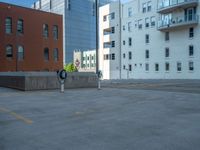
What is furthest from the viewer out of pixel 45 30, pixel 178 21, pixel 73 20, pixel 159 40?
pixel 73 20

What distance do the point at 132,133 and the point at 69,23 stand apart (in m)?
134

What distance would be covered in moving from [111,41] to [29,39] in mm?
21968

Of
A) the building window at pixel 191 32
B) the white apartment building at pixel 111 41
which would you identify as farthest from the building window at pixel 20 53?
the building window at pixel 191 32

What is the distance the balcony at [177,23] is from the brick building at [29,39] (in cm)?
1830

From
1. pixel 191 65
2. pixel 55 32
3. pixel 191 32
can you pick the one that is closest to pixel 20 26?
pixel 55 32

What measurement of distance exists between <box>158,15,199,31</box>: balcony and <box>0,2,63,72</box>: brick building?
1830cm

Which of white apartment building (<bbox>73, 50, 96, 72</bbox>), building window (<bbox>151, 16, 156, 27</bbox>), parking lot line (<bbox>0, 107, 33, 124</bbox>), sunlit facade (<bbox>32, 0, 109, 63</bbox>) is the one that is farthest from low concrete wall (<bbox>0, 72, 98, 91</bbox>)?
sunlit facade (<bbox>32, 0, 109, 63</bbox>)

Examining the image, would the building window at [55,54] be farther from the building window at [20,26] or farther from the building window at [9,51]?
the building window at [9,51]

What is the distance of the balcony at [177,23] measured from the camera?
42.8 metres

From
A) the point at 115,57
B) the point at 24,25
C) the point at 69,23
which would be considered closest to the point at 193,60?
the point at 115,57

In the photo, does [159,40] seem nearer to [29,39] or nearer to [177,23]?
[177,23]

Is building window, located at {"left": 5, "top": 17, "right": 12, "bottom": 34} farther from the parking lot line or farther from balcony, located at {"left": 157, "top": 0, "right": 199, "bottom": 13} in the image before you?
the parking lot line

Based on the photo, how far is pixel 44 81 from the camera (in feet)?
61.2

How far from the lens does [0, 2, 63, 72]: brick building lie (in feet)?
136
